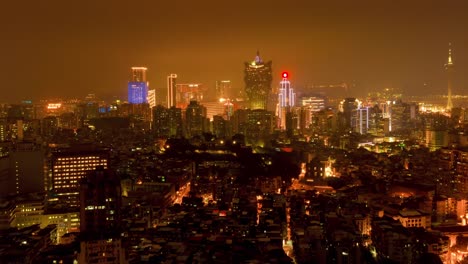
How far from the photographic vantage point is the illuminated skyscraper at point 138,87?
23.3 m

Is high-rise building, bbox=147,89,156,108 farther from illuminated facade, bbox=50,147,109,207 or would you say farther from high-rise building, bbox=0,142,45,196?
high-rise building, bbox=0,142,45,196

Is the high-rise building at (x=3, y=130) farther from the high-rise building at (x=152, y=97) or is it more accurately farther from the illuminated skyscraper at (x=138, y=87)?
the high-rise building at (x=152, y=97)

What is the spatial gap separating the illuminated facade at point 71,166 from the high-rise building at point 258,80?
1172 cm

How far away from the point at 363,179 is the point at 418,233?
13.3 feet

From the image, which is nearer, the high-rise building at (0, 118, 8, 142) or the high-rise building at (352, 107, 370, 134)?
the high-rise building at (0, 118, 8, 142)

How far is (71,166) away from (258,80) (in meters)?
12.5

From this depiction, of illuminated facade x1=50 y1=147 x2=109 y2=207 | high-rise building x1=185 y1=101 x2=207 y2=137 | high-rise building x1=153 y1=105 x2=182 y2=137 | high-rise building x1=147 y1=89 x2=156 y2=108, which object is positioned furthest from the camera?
high-rise building x1=147 y1=89 x2=156 y2=108

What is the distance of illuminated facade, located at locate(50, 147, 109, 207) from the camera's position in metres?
9.65

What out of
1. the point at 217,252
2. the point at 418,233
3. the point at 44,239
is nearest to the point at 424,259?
the point at 418,233

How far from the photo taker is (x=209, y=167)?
1227 centimetres

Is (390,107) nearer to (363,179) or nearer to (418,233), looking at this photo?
(363,179)

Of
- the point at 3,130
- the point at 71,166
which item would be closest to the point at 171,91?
the point at 3,130

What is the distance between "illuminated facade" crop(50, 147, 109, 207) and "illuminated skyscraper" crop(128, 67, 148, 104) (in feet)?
43.1

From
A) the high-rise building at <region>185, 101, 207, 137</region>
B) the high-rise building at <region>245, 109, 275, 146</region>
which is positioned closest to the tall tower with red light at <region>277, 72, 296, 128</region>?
the high-rise building at <region>245, 109, 275, 146</region>
